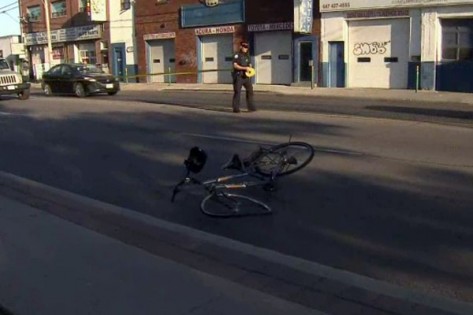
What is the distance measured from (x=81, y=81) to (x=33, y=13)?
92.1 feet

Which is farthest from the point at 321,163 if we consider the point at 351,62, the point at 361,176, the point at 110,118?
the point at 351,62

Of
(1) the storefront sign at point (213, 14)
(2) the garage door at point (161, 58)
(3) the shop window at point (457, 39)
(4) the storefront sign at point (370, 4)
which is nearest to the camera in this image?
(3) the shop window at point (457, 39)

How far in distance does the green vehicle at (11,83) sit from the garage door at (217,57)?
10942 millimetres

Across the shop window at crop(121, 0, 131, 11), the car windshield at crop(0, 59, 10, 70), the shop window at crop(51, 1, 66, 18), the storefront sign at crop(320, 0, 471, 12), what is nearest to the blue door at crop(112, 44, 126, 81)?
the shop window at crop(121, 0, 131, 11)

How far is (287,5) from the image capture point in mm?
28453

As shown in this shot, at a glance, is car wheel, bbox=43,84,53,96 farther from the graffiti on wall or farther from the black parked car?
the graffiti on wall

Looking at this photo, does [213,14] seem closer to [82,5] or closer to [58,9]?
[82,5]

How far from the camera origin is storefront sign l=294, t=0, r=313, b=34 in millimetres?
26547

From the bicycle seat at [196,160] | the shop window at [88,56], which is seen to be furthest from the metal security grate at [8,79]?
the bicycle seat at [196,160]

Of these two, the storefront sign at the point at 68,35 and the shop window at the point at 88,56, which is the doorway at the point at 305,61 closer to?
the storefront sign at the point at 68,35

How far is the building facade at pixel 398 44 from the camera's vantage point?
2306 centimetres

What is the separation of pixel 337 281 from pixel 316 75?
23557 mm

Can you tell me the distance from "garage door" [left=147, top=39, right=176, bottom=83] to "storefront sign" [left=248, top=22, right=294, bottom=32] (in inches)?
282

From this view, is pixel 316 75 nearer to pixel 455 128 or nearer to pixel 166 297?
pixel 455 128
